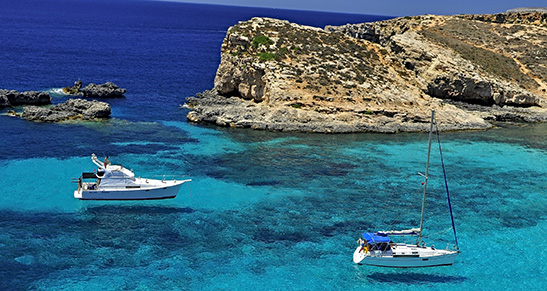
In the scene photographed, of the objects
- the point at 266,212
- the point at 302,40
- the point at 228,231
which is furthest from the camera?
the point at 302,40

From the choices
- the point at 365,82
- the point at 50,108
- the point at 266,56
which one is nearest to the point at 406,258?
the point at 365,82

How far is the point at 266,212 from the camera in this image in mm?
44594

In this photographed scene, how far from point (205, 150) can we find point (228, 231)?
878 inches

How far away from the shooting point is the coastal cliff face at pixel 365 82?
7444cm

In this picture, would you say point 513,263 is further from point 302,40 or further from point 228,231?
point 302,40

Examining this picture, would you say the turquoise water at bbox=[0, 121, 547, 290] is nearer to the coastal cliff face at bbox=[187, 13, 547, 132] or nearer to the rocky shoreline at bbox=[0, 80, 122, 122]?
the coastal cliff face at bbox=[187, 13, 547, 132]

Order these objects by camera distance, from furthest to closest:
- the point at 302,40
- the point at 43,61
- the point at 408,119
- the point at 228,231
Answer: the point at 43,61 → the point at 302,40 → the point at 408,119 → the point at 228,231

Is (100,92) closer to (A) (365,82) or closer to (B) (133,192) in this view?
(A) (365,82)

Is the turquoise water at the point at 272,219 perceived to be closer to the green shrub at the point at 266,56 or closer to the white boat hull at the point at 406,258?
the white boat hull at the point at 406,258

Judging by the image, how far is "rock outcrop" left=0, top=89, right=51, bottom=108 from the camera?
7668 centimetres

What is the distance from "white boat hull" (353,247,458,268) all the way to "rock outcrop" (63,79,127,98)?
6361cm

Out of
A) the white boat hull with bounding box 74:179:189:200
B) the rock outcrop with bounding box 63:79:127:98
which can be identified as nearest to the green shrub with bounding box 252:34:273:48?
the rock outcrop with bounding box 63:79:127:98

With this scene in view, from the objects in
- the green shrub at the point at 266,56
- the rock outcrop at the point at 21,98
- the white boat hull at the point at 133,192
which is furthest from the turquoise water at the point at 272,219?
the rock outcrop at the point at 21,98

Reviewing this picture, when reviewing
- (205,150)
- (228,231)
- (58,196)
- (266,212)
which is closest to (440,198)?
(266,212)
